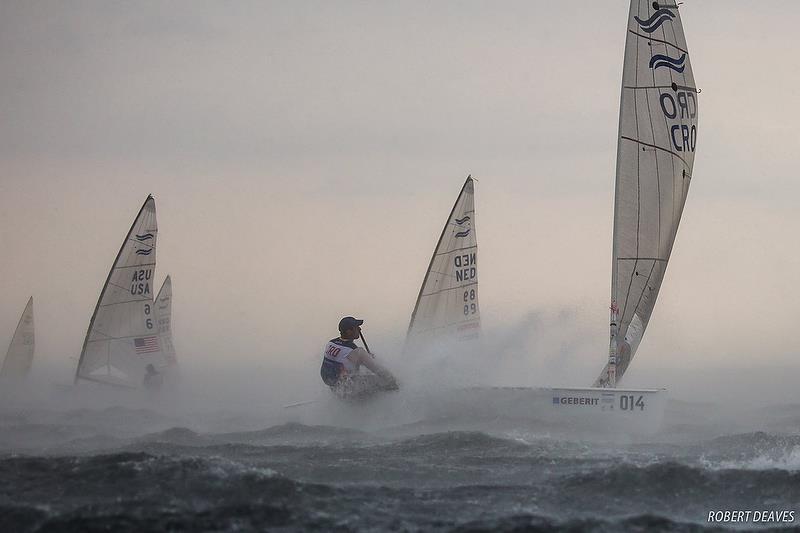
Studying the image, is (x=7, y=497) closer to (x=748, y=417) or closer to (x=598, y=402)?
(x=598, y=402)

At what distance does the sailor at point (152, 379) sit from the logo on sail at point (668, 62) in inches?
801

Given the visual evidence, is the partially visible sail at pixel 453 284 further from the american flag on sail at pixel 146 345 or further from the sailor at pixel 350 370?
the american flag on sail at pixel 146 345

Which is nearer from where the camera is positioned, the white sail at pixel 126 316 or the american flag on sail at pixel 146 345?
the white sail at pixel 126 316

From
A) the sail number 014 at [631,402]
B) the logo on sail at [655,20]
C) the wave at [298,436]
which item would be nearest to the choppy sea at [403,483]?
the wave at [298,436]

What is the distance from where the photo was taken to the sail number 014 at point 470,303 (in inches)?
1085

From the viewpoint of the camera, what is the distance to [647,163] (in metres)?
20.1

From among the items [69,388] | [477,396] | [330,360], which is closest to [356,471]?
[477,396]

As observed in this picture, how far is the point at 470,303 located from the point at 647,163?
340 inches

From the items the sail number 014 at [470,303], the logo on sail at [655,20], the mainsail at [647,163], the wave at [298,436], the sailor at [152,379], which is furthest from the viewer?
the sailor at [152,379]

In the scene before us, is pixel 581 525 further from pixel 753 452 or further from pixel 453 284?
pixel 453 284

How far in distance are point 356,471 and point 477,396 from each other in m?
6.20

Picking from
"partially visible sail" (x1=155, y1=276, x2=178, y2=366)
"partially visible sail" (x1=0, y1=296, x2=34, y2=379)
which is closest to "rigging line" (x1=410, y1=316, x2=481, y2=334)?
"partially visible sail" (x1=155, y1=276, x2=178, y2=366)

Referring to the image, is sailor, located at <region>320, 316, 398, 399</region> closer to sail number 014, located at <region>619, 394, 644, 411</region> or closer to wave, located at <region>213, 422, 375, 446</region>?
wave, located at <region>213, 422, 375, 446</region>

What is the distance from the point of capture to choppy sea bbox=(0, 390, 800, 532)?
9828 mm
